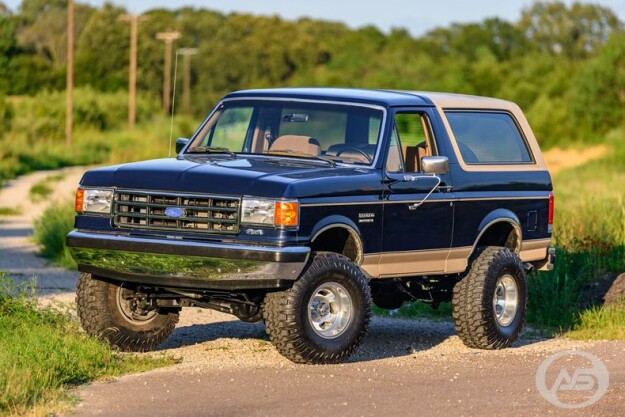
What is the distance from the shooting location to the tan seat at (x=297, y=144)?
11.4 m

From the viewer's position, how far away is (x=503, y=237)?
1270cm

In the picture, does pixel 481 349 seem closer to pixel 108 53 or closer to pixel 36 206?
pixel 36 206

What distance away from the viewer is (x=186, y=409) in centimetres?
871

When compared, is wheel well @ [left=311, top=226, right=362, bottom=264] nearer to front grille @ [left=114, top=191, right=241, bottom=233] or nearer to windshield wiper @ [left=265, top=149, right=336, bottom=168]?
windshield wiper @ [left=265, top=149, right=336, bottom=168]

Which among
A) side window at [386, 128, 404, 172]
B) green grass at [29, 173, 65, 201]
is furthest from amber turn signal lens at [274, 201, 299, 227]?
green grass at [29, 173, 65, 201]

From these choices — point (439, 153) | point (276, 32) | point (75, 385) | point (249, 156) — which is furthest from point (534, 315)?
point (276, 32)

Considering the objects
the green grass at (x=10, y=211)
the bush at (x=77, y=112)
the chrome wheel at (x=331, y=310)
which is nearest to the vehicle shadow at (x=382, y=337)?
the chrome wheel at (x=331, y=310)

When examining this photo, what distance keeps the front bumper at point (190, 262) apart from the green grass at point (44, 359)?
0.58 m

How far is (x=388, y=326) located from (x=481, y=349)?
201cm

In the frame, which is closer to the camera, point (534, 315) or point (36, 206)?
point (534, 315)

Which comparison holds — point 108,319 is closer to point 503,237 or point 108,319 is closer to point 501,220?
point 501,220

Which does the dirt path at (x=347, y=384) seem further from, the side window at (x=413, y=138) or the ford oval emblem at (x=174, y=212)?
the side window at (x=413, y=138)

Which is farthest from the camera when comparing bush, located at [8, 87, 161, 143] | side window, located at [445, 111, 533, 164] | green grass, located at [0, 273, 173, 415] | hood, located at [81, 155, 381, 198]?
bush, located at [8, 87, 161, 143]

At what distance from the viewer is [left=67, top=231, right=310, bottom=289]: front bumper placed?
33.0 feet
